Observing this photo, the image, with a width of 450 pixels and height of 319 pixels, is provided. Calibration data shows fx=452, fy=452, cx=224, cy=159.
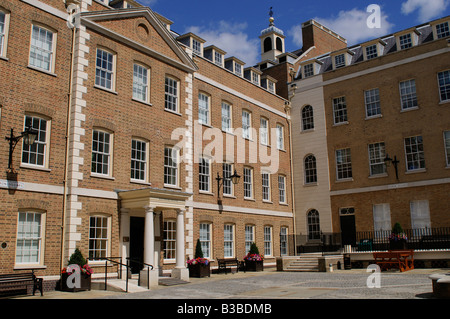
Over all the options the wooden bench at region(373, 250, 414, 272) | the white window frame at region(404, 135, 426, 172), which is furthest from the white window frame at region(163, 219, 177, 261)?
the white window frame at region(404, 135, 426, 172)

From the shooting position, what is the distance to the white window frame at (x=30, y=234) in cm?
1530

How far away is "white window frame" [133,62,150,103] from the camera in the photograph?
20.6 m

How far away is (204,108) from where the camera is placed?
980 inches

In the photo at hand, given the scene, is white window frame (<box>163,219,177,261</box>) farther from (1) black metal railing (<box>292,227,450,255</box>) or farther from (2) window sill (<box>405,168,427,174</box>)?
(2) window sill (<box>405,168,427,174</box>)

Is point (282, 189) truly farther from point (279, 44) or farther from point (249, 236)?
point (279, 44)

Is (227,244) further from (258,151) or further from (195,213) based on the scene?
(258,151)

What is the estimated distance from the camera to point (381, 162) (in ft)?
92.5

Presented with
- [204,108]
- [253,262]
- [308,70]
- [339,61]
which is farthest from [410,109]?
[253,262]

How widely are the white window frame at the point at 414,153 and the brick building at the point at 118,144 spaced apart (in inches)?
365

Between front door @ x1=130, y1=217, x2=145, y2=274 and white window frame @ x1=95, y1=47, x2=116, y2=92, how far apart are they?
574 centimetres

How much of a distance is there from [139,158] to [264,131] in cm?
1182

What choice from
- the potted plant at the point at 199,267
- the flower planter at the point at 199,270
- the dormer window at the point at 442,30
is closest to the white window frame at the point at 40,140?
the potted plant at the point at 199,267

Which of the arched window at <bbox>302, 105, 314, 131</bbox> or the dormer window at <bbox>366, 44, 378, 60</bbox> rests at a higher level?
the dormer window at <bbox>366, 44, 378, 60</bbox>

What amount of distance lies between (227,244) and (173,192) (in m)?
7.05
